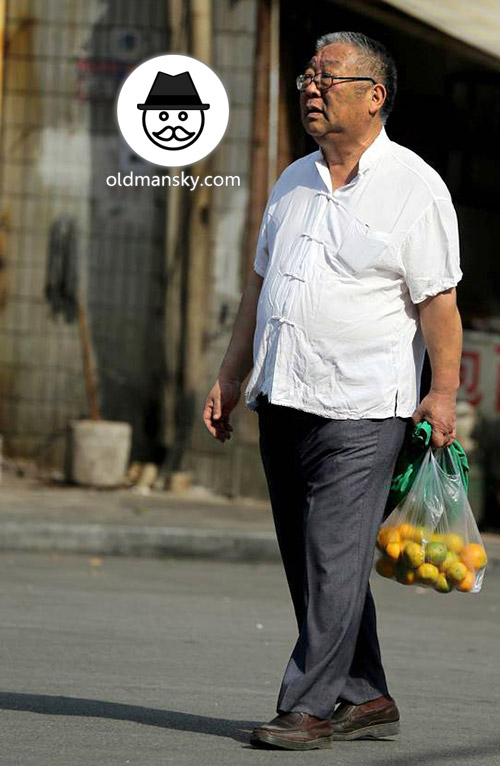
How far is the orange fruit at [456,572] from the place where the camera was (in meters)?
5.09

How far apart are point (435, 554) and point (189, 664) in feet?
6.42

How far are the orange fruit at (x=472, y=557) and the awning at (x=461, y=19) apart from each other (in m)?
6.78

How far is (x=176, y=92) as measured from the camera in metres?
12.3

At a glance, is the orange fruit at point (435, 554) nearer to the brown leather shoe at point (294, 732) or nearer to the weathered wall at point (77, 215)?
the brown leather shoe at point (294, 732)

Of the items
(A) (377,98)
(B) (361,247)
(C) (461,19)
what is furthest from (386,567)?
(C) (461,19)

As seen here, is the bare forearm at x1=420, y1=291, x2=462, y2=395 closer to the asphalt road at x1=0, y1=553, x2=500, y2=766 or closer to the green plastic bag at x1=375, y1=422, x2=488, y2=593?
the green plastic bag at x1=375, y1=422, x2=488, y2=593

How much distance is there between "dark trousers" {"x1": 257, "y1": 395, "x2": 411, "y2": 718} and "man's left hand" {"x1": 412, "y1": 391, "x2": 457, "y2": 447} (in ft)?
0.33

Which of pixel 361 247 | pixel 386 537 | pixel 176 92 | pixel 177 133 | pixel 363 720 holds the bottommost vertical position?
pixel 363 720

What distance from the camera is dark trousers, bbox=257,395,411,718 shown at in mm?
4953

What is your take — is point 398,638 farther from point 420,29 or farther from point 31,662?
point 420,29

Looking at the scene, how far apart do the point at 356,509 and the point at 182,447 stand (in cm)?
786

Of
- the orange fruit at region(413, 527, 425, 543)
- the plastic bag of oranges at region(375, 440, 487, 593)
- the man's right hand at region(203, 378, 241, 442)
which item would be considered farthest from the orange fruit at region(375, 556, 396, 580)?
the man's right hand at region(203, 378, 241, 442)

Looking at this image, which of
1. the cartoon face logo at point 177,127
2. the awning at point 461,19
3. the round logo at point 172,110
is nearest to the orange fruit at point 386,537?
the awning at point 461,19

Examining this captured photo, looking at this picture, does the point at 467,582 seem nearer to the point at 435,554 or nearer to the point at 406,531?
the point at 435,554
